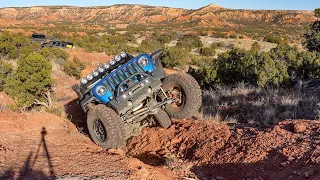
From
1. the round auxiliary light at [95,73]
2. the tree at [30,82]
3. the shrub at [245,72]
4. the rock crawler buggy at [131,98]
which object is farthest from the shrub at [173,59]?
the round auxiliary light at [95,73]

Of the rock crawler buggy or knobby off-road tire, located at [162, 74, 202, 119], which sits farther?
knobby off-road tire, located at [162, 74, 202, 119]

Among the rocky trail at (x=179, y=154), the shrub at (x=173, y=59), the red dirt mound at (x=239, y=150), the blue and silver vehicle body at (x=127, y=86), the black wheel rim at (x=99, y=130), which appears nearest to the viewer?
the red dirt mound at (x=239, y=150)

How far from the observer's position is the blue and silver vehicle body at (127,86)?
6195 mm

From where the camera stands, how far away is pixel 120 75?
655 centimetres

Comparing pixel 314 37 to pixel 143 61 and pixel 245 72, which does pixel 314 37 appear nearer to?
pixel 245 72

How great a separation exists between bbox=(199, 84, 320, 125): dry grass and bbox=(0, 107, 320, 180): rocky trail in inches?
60.0

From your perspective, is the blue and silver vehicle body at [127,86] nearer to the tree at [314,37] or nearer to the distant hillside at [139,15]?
the tree at [314,37]

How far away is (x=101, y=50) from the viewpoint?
29734 mm

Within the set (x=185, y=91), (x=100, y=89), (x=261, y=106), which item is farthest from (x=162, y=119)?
(x=261, y=106)

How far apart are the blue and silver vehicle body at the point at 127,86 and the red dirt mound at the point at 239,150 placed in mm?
1092

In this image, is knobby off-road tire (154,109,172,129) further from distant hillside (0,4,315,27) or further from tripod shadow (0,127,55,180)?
distant hillside (0,4,315,27)

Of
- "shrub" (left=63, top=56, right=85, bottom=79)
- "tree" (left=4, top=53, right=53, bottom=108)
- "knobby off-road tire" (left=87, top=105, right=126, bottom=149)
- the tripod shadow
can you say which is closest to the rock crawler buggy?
"knobby off-road tire" (left=87, top=105, right=126, bottom=149)

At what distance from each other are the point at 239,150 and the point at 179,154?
1.29 meters

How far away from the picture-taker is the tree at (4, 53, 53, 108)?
11516mm
